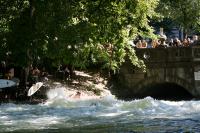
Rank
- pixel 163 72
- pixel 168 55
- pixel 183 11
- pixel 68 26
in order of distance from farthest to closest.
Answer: pixel 183 11
pixel 163 72
pixel 168 55
pixel 68 26

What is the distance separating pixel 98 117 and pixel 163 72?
12049mm

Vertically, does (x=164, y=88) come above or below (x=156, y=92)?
above

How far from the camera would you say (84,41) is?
28.4 metres

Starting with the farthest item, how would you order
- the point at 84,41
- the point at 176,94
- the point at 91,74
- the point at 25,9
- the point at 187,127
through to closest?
the point at 176,94 → the point at 91,74 → the point at 25,9 → the point at 84,41 → the point at 187,127

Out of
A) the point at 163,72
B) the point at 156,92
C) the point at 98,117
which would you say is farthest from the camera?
the point at 156,92

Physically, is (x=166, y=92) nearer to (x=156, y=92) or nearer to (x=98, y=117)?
(x=156, y=92)

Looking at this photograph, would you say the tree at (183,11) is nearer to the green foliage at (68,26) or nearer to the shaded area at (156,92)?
the shaded area at (156,92)

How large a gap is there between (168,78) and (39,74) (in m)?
7.40

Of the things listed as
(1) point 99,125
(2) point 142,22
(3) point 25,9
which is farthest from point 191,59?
(1) point 99,125

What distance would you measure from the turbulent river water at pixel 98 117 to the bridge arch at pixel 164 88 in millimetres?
5390

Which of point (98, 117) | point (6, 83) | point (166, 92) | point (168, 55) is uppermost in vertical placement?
point (168, 55)

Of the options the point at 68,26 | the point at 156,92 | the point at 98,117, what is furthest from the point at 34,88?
the point at 156,92

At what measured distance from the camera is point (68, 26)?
27.8 m

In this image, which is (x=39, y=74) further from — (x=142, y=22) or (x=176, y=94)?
(x=176, y=94)
